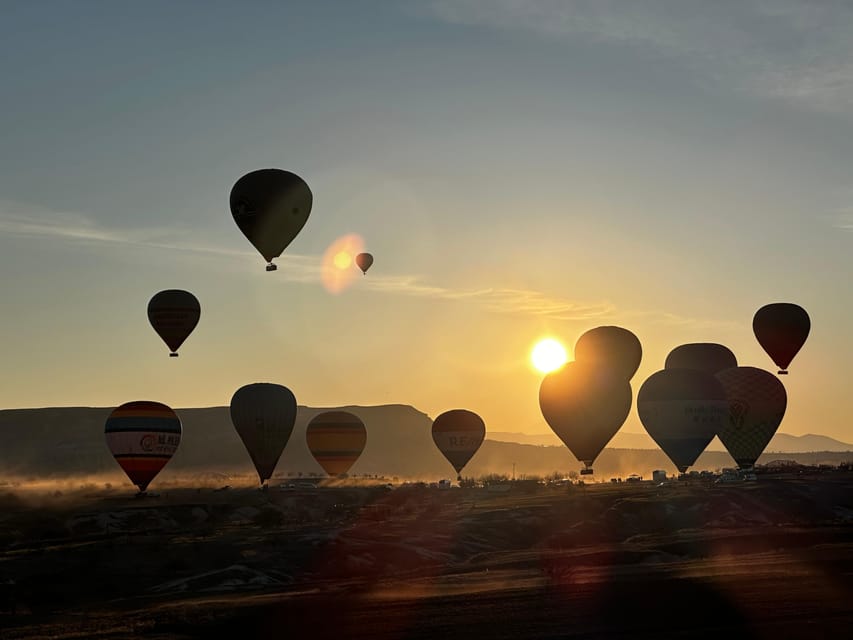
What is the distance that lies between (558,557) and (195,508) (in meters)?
39.0

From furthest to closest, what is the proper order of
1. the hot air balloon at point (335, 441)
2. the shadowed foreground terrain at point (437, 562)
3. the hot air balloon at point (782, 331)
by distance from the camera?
1. the hot air balloon at point (335, 441)
2. the hot air balloon at point (782, 331)
3. the shadowed foreground terrain at point (437, 562)

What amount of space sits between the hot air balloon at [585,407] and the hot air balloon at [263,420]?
26239 millimetres

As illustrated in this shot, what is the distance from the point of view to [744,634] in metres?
45.7

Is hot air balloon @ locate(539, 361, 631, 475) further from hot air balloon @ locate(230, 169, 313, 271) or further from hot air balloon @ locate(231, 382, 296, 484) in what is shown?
hot air balloon @ locate(230, 169, 313, 271)

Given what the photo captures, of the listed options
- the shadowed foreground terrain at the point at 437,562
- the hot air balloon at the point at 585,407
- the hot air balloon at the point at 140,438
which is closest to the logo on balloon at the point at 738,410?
the shadowed foreground terrain at the point at 437,562

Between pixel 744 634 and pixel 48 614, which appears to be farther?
pixel 48 614

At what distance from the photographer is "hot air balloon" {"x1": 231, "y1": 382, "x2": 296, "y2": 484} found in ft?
380

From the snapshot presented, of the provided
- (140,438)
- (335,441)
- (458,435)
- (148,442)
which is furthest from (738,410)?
(140,438)

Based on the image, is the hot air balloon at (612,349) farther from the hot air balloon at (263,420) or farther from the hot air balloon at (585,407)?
the hot air balloon at (263,420)

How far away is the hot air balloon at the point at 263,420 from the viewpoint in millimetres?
115750

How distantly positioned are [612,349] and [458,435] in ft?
75.6

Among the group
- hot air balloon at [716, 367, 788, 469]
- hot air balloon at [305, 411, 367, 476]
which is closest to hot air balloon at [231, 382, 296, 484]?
hot air balloon at [305, 411, 367, 476]

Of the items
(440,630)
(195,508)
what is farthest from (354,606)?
(195,508)

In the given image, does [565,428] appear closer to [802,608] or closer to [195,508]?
[195,508]
